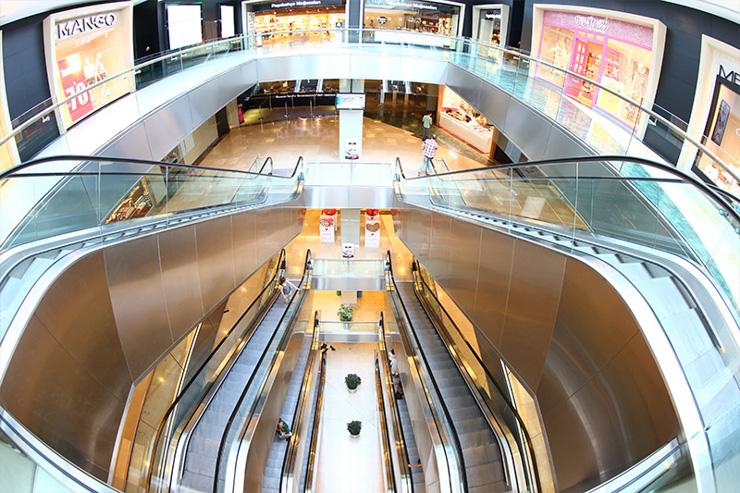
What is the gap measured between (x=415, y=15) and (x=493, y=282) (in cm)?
1896

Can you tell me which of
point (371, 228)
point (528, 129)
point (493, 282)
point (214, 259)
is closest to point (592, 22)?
point (528, 129)

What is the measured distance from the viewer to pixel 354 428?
11094mm

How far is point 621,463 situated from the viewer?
3.22 m

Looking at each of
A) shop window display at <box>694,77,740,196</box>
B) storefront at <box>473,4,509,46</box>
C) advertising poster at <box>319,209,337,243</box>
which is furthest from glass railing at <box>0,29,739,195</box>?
advertising poster at <box>319,209,337,243</box>

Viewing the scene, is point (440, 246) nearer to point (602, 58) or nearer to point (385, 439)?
point (385, 439)

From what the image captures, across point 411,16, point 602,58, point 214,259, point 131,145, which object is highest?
point 411,16

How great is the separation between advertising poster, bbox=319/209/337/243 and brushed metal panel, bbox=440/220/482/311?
26.9ft

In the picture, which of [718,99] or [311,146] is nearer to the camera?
[718,99]

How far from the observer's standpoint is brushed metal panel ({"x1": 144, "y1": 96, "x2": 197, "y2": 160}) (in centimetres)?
947

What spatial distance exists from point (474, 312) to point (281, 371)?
4278 mm

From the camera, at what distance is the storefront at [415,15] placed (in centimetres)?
2114

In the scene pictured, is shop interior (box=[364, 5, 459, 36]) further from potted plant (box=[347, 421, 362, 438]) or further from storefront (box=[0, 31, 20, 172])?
potted plant (box=[347, 421, 362, 438])

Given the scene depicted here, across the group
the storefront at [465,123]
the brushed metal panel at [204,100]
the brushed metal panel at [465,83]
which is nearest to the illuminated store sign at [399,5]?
the storefront at [465,123]

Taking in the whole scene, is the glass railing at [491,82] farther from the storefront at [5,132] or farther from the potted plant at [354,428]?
the potted plant at [354,428]
